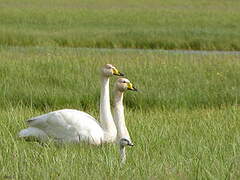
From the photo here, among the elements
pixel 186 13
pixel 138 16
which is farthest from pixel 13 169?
pixel 186 13

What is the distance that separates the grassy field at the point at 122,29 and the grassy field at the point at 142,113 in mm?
7152

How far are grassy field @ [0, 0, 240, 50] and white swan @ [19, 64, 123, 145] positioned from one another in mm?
15548

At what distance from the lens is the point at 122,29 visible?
27.3m

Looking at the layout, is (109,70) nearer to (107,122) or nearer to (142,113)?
(107,122)

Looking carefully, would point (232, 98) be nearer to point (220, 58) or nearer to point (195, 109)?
point (195, 109)

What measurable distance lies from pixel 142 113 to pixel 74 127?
114 inches

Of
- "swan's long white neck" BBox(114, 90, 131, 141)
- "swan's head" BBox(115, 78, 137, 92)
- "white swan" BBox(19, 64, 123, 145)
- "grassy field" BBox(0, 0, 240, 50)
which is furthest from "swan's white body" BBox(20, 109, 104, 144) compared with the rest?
"grassy field" BBox(0, 0, 240, 50)

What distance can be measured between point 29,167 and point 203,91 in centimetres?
685

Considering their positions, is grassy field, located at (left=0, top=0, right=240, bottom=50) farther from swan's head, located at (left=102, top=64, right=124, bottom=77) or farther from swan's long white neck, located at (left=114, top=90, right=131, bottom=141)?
swan's long white neck, located at (left=114, top=90, right=131, bottom=141)

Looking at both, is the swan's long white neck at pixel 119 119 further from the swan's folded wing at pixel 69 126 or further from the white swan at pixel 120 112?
the swan's folded wing at pixel 69 126

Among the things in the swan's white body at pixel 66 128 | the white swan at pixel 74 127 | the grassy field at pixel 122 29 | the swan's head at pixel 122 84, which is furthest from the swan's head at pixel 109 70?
the grassy field at pixel 122 29

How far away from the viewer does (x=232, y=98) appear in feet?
37.7

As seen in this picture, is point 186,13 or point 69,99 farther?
point 186,13

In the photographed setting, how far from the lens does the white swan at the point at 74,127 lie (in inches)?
272
